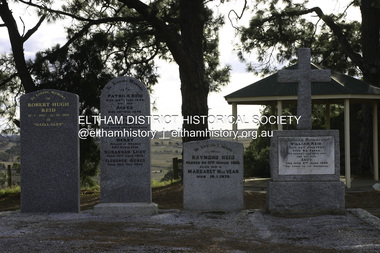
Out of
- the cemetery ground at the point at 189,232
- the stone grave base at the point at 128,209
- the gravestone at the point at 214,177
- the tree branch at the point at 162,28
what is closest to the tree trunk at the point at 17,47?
the tree branch at the point at 162,28

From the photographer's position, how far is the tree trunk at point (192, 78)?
14.8 meters

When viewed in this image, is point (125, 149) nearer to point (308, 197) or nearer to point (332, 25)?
point (308, 197)

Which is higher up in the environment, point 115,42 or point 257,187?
point 115,42

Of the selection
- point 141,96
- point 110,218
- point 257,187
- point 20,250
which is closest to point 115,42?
point 257,187

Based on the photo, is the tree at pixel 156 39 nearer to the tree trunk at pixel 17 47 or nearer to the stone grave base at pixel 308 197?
the tree trunk at pixel 17 47

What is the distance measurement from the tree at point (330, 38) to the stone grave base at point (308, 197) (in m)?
9.71

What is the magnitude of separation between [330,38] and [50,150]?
49.0 feet

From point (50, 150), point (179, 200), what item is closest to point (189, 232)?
point (50, 150)

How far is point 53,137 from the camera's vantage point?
29.4 ft

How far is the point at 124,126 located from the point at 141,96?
2.06ft

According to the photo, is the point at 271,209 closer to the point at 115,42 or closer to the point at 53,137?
the point at 53,137

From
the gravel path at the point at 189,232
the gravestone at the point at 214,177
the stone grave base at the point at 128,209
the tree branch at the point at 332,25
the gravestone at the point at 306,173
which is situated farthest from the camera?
the tree branch at the point at 332,25

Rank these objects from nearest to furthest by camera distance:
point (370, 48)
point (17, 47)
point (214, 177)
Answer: point (214, 177)
point (17, 47)
point (370, 48)

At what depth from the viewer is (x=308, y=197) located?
28.2 ft
